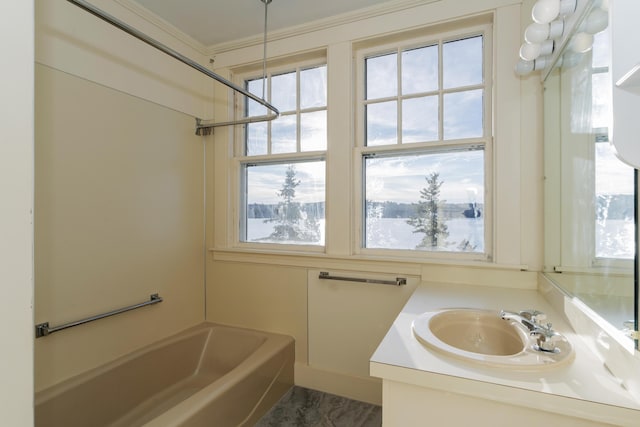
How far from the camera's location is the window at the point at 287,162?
2221 millimetres

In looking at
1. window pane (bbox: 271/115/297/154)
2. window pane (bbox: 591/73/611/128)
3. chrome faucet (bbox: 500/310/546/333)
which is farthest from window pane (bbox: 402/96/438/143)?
chrome faucet (bbox: 500/310/546/333)

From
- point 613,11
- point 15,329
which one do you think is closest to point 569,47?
point 613,11

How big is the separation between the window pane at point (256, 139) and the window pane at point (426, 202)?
84 centimetres

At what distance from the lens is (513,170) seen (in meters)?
1.68

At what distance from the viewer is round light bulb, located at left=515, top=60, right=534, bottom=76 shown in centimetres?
155

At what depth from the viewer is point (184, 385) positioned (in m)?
2.07

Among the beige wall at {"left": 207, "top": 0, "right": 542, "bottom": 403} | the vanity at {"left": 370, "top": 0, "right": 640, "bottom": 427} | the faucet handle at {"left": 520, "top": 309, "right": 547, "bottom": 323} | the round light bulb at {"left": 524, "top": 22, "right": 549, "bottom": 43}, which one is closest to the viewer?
the vanity at {"left": 370, "top": 0, "right": 640, "bottom": 427}

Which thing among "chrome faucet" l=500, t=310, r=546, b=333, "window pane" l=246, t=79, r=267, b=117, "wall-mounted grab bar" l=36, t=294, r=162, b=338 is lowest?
"wall-mounted grab bar" l=36, t=294, r=162, b=338

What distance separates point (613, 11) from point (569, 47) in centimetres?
82

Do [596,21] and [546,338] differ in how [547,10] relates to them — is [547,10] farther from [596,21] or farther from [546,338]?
[546,338]

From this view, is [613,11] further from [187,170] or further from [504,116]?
[187,170]

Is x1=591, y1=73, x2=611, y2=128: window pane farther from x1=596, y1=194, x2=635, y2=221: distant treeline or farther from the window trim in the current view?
the window trim

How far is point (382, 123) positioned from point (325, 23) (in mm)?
771

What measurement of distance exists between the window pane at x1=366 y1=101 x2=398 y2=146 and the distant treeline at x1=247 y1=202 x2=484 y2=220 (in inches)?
16.4
